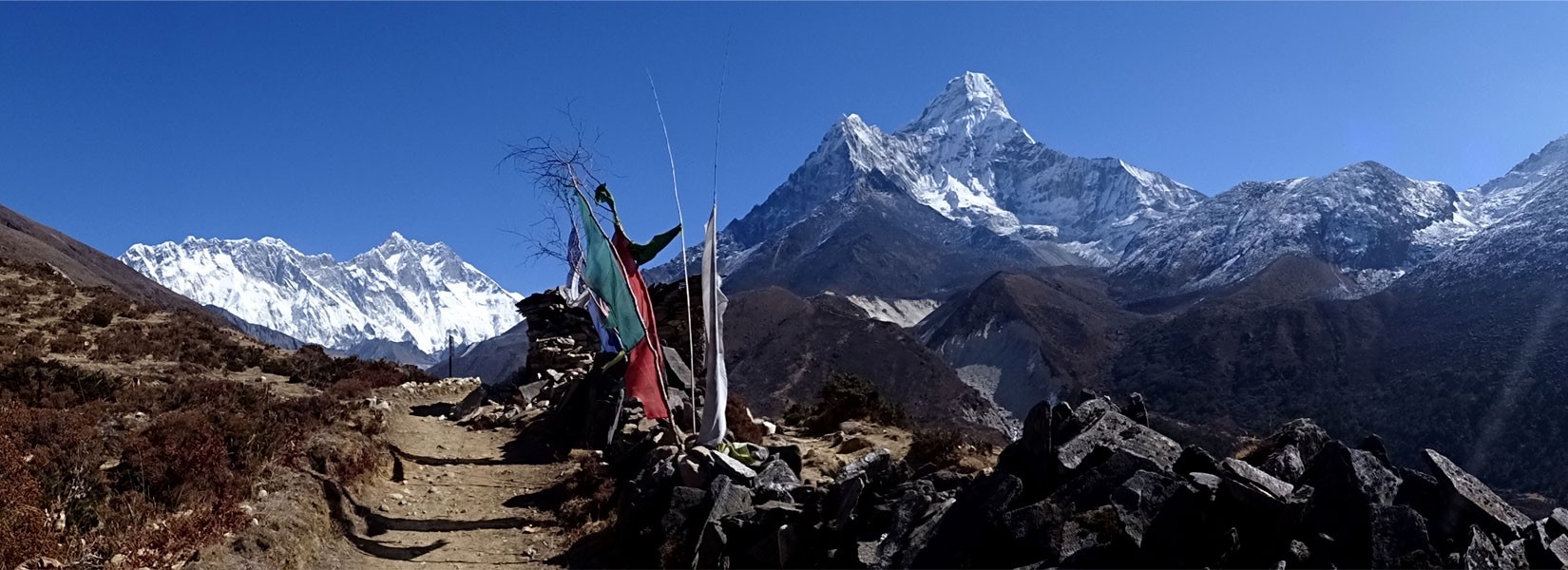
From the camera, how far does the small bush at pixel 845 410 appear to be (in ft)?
53.7

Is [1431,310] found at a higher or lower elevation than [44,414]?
higher

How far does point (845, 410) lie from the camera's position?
659 inches

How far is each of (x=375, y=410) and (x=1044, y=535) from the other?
45.3 feet

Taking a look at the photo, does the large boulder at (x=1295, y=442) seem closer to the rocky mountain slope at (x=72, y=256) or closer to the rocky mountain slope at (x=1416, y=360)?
the rocky mountain slope at (x=1416, y=360)

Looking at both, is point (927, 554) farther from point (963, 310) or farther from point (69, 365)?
point (963, 310)

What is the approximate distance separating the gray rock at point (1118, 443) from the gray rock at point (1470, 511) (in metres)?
1.68

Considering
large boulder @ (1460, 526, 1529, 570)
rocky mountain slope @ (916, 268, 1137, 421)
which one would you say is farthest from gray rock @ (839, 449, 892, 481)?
rocky mountain slope @ (916, 268, 1137, 421)

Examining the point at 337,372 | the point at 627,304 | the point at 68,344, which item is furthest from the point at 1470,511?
the point at 337,372

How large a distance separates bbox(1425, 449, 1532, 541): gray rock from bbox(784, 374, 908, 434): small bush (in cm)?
1058

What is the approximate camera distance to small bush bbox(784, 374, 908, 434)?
16.4 m

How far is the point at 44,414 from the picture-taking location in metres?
10.5

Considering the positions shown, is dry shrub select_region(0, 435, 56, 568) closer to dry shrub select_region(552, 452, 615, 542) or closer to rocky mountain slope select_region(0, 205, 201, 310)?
dry shrub select_region(552, 452, 615, 542)

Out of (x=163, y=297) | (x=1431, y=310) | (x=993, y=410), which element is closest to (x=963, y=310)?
(x=993, y=410)

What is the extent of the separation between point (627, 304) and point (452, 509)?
3.47 m
